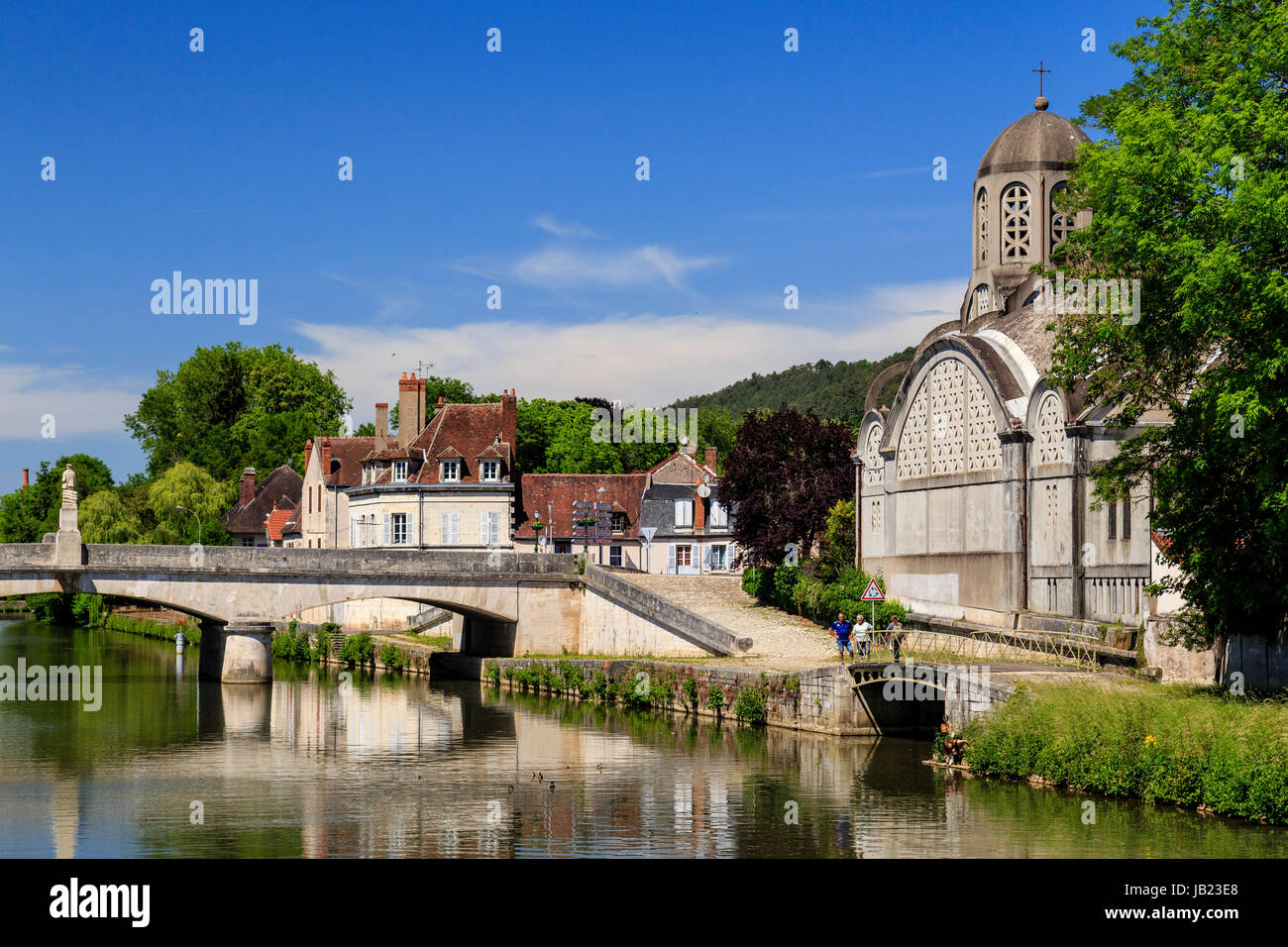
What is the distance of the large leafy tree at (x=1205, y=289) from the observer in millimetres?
20641

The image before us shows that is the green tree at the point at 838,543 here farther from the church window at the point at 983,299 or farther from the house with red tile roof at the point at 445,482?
the house with red tile roof at the point at 445,482

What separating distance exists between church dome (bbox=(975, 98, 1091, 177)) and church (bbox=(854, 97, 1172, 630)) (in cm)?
4

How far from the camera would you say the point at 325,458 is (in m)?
68.5

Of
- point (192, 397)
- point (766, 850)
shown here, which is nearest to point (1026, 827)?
point (766, 850)

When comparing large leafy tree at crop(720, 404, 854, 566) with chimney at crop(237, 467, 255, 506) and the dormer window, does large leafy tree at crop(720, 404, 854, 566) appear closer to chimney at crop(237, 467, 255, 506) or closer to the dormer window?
the dormer window

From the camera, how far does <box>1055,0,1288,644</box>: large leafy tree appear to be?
2064 centimetres

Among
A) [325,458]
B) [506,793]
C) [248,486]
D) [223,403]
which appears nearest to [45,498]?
[223,403]

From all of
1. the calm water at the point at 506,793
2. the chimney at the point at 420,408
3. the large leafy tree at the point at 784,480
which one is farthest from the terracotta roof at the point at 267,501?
the calm water at the point at 506,793

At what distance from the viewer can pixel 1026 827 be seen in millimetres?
20859

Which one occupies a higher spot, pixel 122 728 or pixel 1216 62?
pixel 1216 62

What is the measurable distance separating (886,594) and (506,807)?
2055 centimetres

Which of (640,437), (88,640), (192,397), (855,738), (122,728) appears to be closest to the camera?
(855,738)

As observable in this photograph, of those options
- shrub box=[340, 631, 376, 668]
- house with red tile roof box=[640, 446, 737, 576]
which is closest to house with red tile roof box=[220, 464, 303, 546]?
house with red tile roof box=[640, 446, 737, 576]
